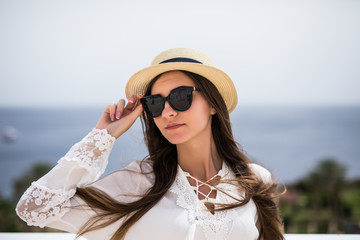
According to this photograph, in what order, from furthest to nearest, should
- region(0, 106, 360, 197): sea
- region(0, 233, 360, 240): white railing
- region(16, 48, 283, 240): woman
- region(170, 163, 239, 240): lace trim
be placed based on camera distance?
region(0, 106, 360, 197): sea < region(0, 233, 360, 240): white railing < region(170, 163, 239, 240): lace trim < region(16, 48, 283, 240): woman

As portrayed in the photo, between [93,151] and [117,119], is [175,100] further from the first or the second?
[93,151]

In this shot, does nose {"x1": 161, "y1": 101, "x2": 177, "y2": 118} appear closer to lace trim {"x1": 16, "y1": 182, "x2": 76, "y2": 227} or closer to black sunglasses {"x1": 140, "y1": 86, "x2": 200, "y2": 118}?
black sunglasses {"x1": 140, "y1": 86, "x2": 200, "y2": 118}

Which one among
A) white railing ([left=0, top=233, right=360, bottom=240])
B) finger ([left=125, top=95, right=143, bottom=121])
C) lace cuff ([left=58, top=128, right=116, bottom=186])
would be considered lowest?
white railing ([left=0, top=233, right=360, bottom=240])

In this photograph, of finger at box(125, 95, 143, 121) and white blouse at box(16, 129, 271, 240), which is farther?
finger at box(125, 95, 143, 121)

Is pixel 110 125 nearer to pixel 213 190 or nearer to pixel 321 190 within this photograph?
pixel 213 190

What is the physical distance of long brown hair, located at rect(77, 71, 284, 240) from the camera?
73.5 inches

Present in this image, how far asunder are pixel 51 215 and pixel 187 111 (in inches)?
35.8

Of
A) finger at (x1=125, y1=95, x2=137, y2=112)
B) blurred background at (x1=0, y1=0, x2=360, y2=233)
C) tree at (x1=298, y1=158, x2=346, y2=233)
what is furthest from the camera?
blurred background at (x1=0, y1=0, x2=360, y2=233)

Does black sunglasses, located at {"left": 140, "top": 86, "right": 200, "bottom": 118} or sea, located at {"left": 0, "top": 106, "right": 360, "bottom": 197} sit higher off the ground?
black sunglasses, located at {"left": 140, "top": 86, "right": 200, "bottom": 118}

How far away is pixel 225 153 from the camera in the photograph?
242cm

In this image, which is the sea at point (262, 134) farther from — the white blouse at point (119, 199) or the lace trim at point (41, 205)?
the lace trim at point (41, 205)

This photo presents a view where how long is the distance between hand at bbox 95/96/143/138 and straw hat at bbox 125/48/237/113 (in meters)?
0.21

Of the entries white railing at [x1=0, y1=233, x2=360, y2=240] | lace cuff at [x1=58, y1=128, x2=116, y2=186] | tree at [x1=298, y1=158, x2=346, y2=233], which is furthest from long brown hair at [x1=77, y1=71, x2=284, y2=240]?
tree at [x1=298, y1=158, x2=346, y2=233]

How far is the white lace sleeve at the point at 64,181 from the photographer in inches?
66.6
